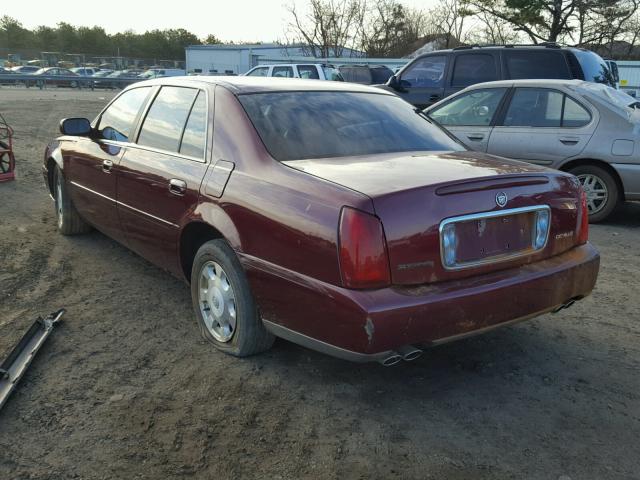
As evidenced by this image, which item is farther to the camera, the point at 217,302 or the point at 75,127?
the point at 75,127

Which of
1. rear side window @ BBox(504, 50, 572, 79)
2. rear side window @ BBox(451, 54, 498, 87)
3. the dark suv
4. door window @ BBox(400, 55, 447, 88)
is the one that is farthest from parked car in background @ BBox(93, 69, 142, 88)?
rear side window @ BBox(504, 50, 572, 79)

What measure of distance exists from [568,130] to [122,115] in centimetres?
472

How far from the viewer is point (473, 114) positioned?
7.40m

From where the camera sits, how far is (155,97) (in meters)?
4.28

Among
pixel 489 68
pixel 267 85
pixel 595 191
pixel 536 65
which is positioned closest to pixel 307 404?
pixel 267 85

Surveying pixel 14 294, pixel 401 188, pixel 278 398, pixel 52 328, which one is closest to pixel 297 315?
pixel 278 398

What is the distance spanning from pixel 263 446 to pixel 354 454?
0.40 m

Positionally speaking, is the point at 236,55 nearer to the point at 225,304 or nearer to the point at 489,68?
the point at 489,68

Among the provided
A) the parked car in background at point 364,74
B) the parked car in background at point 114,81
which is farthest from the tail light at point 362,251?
the parked car in background at point 114,81

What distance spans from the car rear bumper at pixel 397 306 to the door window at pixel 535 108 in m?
4.17

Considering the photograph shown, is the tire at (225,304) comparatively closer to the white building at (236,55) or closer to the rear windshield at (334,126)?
the rear windshield at (334,126)

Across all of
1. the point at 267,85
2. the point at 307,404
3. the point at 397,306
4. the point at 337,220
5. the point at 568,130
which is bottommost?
the point at 307,404

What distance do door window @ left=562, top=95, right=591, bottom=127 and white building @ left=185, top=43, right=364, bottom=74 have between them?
102 ft

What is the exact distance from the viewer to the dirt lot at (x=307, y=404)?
2500 millimetres
